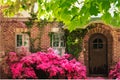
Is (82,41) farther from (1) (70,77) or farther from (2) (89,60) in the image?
(1) (70,77)

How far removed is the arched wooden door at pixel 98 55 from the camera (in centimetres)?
1736

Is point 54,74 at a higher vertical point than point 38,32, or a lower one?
lower

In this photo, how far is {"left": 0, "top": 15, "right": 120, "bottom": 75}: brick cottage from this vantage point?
17281 millimetres

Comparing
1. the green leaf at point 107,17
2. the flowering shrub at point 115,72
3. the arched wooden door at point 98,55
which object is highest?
the green leaf at point 107,17

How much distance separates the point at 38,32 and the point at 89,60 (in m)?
3.06

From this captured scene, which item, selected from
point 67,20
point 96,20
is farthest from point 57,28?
point 67,20

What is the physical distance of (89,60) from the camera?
17.5 meters

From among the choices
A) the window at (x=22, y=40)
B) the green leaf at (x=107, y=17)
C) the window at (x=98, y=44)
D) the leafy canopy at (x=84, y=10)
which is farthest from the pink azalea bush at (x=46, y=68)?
the green leaf at (x=107, y=17)

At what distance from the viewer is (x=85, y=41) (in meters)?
17.4

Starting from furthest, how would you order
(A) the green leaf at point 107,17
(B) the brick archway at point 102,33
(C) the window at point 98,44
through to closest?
(C) the window at point 98,44 < (B) the brick archway at point 102,33 < (A) the green leaf at point 107,17

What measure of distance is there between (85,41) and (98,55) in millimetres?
999

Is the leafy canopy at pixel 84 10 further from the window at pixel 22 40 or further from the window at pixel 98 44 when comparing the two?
the window at pixel 22 40

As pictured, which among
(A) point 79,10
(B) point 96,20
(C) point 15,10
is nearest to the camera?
(A) point 79,10

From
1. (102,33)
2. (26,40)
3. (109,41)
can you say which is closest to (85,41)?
(102,33)
